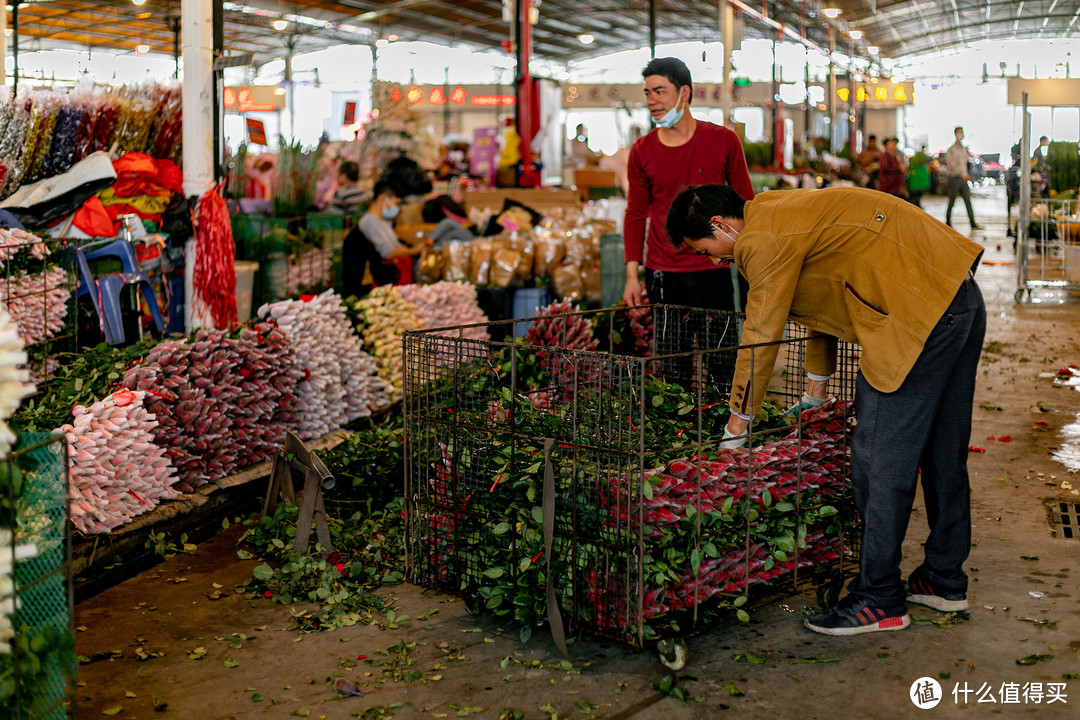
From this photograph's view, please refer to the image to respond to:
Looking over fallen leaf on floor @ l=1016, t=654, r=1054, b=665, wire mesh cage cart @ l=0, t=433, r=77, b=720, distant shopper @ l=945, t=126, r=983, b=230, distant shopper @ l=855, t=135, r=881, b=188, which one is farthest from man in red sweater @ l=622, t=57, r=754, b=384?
distant shopper @ l=855, t=135, r=881, b=188

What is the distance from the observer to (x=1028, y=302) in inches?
412

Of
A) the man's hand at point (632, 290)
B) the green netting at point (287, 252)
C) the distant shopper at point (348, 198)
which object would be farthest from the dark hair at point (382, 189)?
the man's hand at point (632, 290)

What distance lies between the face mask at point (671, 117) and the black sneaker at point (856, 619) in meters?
2.17

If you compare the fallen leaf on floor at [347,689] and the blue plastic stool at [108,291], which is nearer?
the fallen leaf on floor at [347,689]

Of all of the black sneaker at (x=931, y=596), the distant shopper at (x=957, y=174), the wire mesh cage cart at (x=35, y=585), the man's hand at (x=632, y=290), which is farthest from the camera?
the distant shopper at (x=957, y=174)

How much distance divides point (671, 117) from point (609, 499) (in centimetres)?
215

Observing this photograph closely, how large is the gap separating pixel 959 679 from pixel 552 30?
34543 millimetres

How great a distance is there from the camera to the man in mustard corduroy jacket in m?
2.76

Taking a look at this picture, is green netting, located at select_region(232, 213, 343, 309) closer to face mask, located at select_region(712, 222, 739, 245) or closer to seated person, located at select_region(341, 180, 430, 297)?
seated person, located at select_region(341, 180, 430, 297)

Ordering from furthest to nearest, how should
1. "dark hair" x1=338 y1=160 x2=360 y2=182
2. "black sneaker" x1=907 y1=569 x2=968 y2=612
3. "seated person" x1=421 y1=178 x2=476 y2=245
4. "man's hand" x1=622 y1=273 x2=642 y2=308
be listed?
"dark hair" x1=338 y1=160 x2=360 y2=182, "seated person" x1=421 y1=178 x2=476 y2=245, "man's hand" x1=622 y1=273 x2=642 y2=308, "black sneaker" x1=907 y1=569 x2=968 y2=612

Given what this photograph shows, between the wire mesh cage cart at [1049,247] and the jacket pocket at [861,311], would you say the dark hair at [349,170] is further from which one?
the jacket pocket at [861,311]

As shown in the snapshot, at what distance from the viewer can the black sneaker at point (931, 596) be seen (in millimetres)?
3041

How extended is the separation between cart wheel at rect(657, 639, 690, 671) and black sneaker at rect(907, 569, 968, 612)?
88 centimetres

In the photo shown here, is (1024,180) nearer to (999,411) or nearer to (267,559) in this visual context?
(999,411)
